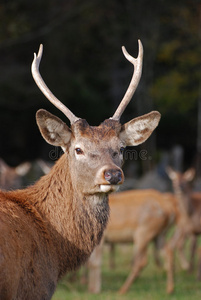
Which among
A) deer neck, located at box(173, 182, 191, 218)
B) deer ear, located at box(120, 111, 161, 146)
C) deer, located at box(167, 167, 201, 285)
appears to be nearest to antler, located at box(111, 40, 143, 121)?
deer ear, located at box(120, 111, 161, 146)

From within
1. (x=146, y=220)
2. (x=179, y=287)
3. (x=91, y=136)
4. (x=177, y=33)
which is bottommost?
(x=179, y=287)

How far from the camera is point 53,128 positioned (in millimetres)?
4867

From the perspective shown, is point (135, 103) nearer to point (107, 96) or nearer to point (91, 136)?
point (107, 96)

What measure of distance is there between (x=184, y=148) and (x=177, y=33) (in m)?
6.00

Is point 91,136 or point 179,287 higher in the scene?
point 91,136

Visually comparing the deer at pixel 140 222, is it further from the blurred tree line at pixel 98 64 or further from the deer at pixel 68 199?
the blurred tree line at pixel 98 64

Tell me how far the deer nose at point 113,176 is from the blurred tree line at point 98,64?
14.3 metres

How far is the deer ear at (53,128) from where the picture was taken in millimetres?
4777

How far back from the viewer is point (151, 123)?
524cm

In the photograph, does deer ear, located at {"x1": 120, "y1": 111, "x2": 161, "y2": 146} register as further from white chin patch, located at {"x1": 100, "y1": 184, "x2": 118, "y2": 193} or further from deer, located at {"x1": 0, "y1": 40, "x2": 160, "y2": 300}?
white chin patch, located at {"x1": 100, "y1": 184, "x2": 118, "y2": 193}

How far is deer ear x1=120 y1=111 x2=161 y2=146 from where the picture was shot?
5.13m

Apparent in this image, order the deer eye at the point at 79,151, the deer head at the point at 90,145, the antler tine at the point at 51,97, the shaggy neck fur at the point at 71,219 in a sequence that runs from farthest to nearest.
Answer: the antler tine at the point at 51,97, the deer eye at the point at 79,151, the shaggy neck fur at the point at 71,219, the deer head at the point at 90,145

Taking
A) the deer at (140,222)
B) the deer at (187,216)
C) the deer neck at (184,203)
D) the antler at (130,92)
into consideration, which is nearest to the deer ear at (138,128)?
the antler at (130,92)

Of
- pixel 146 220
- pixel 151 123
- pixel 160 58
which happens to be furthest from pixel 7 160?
pixel 151 123
